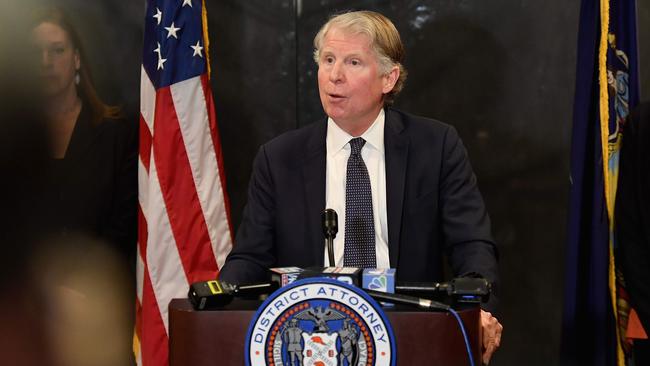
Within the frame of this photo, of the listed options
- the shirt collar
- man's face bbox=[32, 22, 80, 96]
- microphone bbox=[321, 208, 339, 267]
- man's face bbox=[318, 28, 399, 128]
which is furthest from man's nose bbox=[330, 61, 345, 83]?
man's face bbox=[32, 22, 80, 96]

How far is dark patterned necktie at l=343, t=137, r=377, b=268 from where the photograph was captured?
249cm

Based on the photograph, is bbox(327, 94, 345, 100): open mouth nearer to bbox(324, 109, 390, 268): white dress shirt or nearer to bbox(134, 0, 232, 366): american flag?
bbox(324, 109, 390, 268): white dress shirt

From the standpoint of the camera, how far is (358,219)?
Answer: 8.43ft

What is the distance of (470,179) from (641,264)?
0.94m

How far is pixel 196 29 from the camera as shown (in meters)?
3.54

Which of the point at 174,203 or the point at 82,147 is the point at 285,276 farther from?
the point at 82,147

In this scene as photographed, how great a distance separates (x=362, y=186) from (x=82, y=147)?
1.54m

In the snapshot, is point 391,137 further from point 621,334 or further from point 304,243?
point 621,334

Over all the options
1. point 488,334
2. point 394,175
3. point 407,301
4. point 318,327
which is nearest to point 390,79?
point 394,175

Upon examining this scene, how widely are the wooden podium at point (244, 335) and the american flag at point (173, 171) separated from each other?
1.75 meters

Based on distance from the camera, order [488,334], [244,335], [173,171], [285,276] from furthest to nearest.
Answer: [173,171]
[488,334]
[285,276]
[244,335]

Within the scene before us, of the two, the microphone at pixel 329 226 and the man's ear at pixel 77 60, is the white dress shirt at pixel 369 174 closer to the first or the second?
the microphone at pixel 329 226

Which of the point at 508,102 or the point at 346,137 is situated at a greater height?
the point at 508,102

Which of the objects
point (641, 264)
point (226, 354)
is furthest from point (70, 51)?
point (641, 264)
